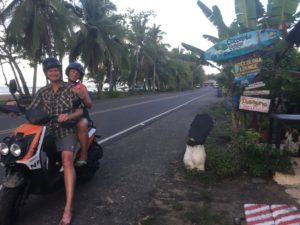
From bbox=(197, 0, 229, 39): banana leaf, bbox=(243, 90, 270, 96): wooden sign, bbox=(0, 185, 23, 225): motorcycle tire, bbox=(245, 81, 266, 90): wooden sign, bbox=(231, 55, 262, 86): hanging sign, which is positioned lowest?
bbox=(0, 185, 23, 225): motorcycle tire

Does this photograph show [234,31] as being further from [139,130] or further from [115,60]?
[115,60]

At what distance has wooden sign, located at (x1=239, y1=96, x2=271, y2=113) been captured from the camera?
21.4 feet

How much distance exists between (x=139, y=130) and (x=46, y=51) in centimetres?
1889

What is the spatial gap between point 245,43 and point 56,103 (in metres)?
3.94

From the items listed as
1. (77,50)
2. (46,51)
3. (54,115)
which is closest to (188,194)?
(54,115)

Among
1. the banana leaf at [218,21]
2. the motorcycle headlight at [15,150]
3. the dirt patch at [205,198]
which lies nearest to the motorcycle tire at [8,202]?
the motorcycle headlight at [15,150]

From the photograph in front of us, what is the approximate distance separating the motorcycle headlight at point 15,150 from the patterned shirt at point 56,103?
0.59 meters

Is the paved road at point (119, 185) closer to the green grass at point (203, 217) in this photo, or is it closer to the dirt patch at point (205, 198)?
the dirt patch at point (205, 198)

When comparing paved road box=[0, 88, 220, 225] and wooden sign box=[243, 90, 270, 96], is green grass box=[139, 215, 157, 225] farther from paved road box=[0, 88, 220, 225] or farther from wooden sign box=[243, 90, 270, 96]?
wooden sign box=[243, 90, 270, 96]

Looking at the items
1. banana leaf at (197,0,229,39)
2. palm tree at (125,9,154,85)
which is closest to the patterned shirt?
banana leaf at (197,0,229,39)

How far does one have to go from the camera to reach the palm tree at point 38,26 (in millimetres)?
24844

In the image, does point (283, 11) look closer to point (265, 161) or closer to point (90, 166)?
point (265, 161)

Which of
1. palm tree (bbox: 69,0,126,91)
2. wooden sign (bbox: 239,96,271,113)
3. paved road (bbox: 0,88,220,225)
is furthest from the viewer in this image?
palm tree (bbox: 69,0,126,91)

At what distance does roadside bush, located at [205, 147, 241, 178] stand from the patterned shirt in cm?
255
